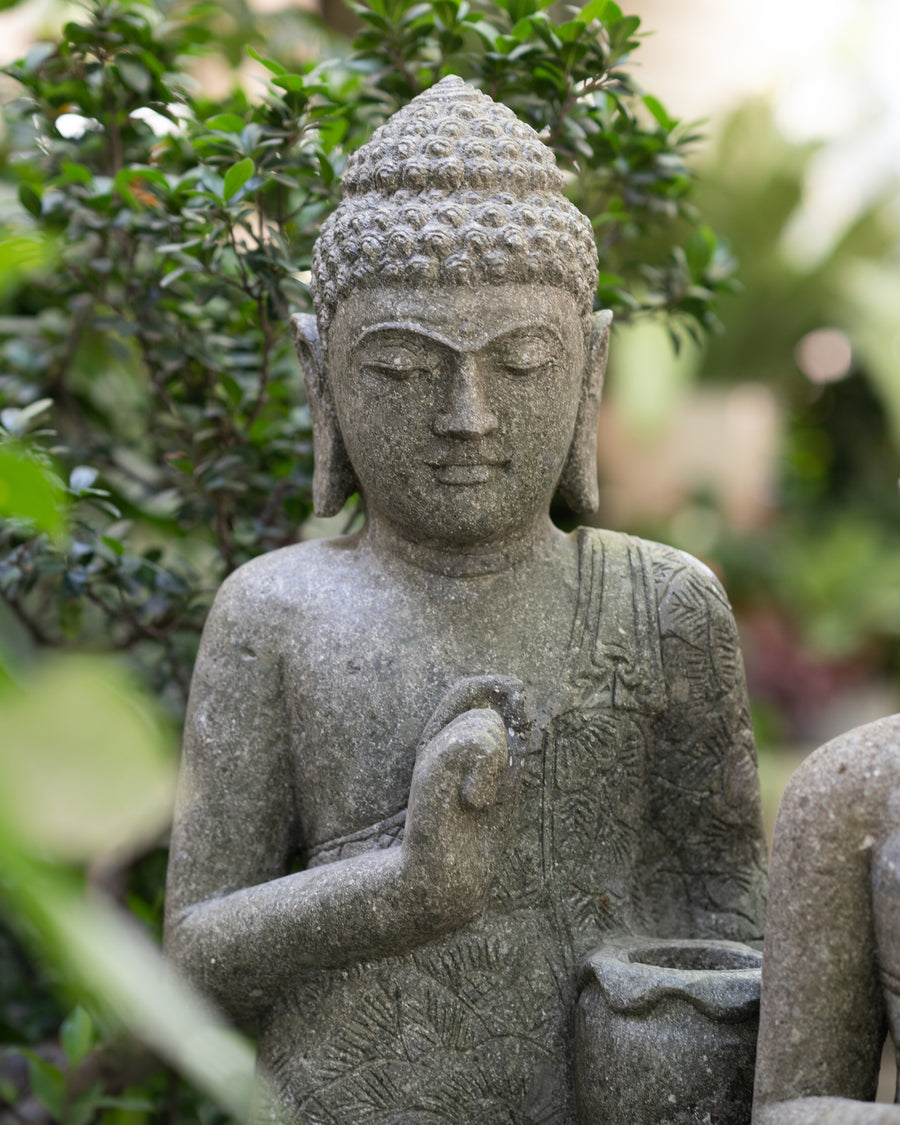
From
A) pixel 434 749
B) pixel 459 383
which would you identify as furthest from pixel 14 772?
pixel 459 383

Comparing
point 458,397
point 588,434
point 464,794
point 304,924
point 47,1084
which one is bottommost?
point 47,1084

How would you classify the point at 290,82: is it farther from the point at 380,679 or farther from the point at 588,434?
the point at 380,679

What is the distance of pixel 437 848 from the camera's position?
1499 mm

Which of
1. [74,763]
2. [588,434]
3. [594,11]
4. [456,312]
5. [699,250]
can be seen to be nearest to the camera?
[74,763]

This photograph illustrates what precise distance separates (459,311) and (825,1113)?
3.24 ft

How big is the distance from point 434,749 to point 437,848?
0.38ft

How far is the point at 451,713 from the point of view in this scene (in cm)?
156

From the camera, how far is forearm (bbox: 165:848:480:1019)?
1533mm

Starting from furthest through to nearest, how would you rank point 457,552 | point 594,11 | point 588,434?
point 594,11 → point 588,434 → point 457,552

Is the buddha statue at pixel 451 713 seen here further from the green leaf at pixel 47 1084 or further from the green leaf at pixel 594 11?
the green leaf at pixel 47 1084

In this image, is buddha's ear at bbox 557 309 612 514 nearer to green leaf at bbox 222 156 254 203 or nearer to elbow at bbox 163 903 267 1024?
green leaf at bbox 222 156 254 203

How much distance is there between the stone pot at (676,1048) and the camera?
1.50m

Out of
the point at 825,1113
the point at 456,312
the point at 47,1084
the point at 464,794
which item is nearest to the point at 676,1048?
the point at 825,1113

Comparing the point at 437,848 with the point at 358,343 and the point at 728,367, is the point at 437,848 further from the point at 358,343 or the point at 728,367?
the point at 728,367
